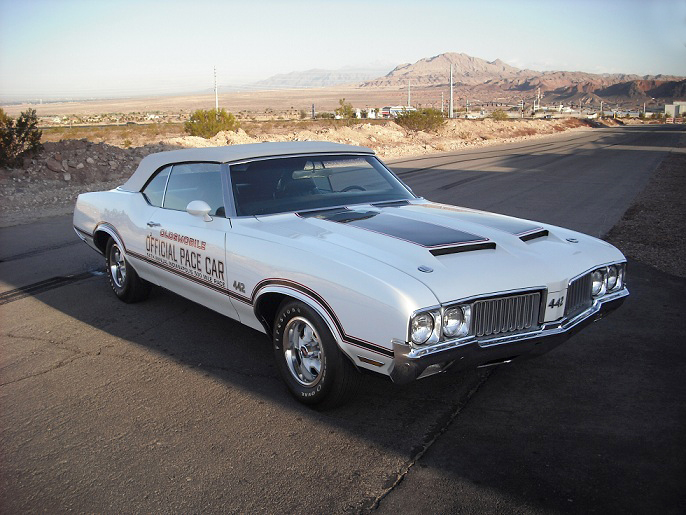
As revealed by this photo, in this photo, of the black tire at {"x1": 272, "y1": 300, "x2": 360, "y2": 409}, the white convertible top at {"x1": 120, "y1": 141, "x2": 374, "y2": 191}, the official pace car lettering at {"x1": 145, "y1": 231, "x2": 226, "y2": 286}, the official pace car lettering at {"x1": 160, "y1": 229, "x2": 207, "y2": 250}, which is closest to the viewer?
the black tire at {"x1": 272, "y1": 300, "x2": 360, "y2": 409}

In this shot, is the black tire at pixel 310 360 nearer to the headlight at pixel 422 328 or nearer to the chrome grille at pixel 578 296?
the headlight at pixel 422 328

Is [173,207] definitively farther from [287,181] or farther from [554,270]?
[554,270]

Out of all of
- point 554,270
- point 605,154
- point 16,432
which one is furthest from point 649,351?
point 605,154

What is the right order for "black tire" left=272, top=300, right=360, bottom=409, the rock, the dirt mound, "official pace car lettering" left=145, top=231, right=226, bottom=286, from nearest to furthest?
"black tire" left=272, top=300, right=360, bottom=409 → "official pace car lettering" left=145, top=231, right=226, bottom=286 → the dirt mound → the rock

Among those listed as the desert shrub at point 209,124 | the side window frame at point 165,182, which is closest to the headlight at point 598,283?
the side window frame at point 165,182

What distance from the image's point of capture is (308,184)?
497 cm

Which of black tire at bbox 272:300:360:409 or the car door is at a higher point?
the car door

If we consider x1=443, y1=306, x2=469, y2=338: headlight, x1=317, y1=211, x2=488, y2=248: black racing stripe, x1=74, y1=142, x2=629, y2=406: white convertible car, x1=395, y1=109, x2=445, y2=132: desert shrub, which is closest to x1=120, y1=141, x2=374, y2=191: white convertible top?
x1=74, y1=142, x2=629, y2=406: white convertible car

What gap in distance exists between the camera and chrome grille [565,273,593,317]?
3824 mm

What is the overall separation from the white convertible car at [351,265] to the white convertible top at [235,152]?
0.02 metres

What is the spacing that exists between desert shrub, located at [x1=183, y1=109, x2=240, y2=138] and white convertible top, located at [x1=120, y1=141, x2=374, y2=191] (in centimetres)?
2735

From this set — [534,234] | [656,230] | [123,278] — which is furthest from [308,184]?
[656,230]

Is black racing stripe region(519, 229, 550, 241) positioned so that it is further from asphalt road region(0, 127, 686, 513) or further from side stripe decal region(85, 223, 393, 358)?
side stripe decal region(85, 223, 393, 358)

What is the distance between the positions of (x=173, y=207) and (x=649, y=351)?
3940 millimetres
